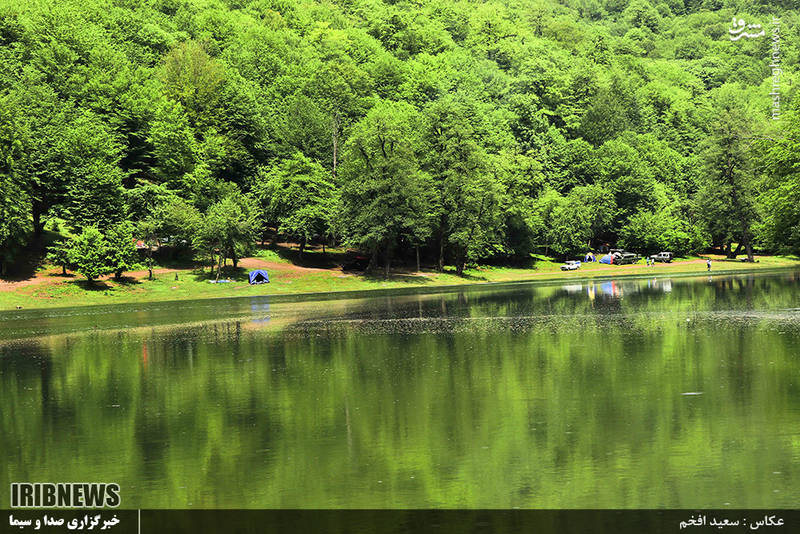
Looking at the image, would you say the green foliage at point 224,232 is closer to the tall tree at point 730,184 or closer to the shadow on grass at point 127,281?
the shadow on grass at point 127,281

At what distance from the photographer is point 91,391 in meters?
26.7

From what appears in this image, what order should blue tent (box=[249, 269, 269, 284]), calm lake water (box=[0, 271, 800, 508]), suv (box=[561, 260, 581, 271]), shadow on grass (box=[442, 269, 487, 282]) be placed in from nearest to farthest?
calm lake water (box=[0, 271, 800, 508]) < blue tent (box=[249, 269, 269, 284]) < shadow on grass (box=[442, 269, 487, 282]) < suv (box=[561, 260, 581, 271])

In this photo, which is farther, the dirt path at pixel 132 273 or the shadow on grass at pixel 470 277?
the shadow on grass at pixel 470 277

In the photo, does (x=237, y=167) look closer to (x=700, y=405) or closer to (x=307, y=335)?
(x=307, y=335)

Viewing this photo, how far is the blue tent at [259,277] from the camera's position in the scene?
87.3 metres

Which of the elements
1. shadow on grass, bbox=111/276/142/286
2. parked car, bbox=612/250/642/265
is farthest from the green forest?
parked car, bbox=612/250/642/265

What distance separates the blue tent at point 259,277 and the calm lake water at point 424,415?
4371cm

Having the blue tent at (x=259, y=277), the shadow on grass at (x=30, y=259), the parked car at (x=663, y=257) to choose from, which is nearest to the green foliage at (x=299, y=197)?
the blue tent at (x=259, y=277)

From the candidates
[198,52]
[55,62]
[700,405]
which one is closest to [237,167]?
[198,52]

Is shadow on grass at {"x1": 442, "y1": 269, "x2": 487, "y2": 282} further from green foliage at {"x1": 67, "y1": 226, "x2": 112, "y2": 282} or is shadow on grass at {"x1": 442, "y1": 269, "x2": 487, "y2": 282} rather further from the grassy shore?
green foliage at {"x1": 67, "y1": 226, "x2": 112, "y2": 282}

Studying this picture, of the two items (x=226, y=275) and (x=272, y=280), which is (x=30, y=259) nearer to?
(x=226, y=275)

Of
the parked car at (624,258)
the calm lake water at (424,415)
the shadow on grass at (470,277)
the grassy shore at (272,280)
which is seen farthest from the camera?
the parked car at (624,258)

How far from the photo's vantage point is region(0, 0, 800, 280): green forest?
8500 centimetres
